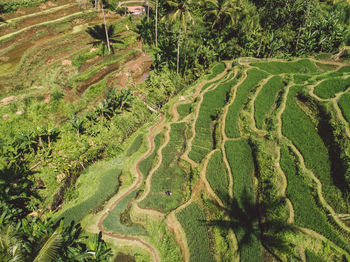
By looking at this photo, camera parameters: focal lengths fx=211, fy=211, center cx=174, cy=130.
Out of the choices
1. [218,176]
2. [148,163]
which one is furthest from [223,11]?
[218,176]

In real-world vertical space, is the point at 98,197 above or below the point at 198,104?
below

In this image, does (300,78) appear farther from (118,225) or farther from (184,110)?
(118,225)

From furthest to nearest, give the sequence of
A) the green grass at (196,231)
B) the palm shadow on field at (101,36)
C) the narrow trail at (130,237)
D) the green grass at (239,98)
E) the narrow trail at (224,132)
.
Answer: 1. the palm shadow on field at (101,36)
2. the green grass at (239,98)
3. the narrow trail at (224,132)
4. the narrow trail at (130,237)
5. the green grass at (196,231)

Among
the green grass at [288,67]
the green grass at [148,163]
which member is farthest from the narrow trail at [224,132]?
the green grass at [148,163]

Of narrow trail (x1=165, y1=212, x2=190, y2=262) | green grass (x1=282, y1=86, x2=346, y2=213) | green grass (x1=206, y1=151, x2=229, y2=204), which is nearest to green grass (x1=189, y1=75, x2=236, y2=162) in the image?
green grass (x1=206, y1=151, x2=229, y2=204)

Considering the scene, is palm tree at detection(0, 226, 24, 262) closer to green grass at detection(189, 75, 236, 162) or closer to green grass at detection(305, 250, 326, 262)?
green grass at detection(189, 75, 236, 162)

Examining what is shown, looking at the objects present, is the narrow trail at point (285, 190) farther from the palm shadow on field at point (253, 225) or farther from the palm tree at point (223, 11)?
the palm tree at point (223, 11)
